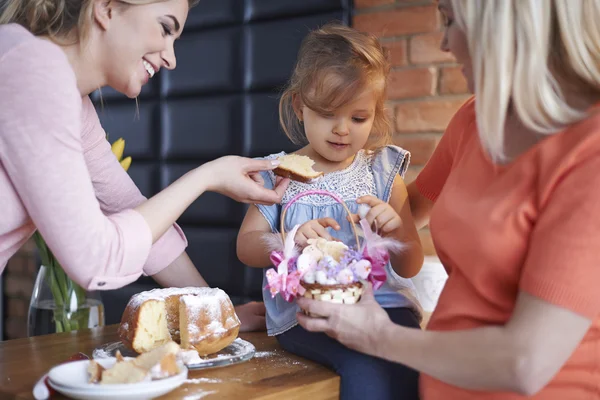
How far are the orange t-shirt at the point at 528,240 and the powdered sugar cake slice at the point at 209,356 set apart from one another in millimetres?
358

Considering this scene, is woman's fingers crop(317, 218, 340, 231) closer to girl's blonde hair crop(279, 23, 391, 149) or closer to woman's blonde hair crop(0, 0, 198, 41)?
girl's blonde hair crop(279, 23, 391, 149)

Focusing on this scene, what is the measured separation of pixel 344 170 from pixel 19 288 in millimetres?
2426

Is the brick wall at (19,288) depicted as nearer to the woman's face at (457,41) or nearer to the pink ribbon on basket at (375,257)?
the pink ribbon on basket at (375,257)

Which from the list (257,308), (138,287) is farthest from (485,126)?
(138,287)

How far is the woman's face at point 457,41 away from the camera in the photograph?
114 centimetres

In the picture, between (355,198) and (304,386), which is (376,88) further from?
(304,386)

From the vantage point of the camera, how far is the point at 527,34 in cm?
100

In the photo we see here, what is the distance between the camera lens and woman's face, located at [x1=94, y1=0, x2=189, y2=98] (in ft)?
4.37

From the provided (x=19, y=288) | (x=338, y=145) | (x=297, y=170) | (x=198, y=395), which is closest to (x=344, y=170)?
(x=338, y=145)

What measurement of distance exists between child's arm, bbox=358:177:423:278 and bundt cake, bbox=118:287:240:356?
0.38 metres

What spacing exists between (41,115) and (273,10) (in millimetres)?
1487

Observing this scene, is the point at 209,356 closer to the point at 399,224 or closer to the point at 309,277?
the point at 309,277

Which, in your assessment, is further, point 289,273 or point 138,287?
point 138,287

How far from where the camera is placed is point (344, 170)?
1691 mm
